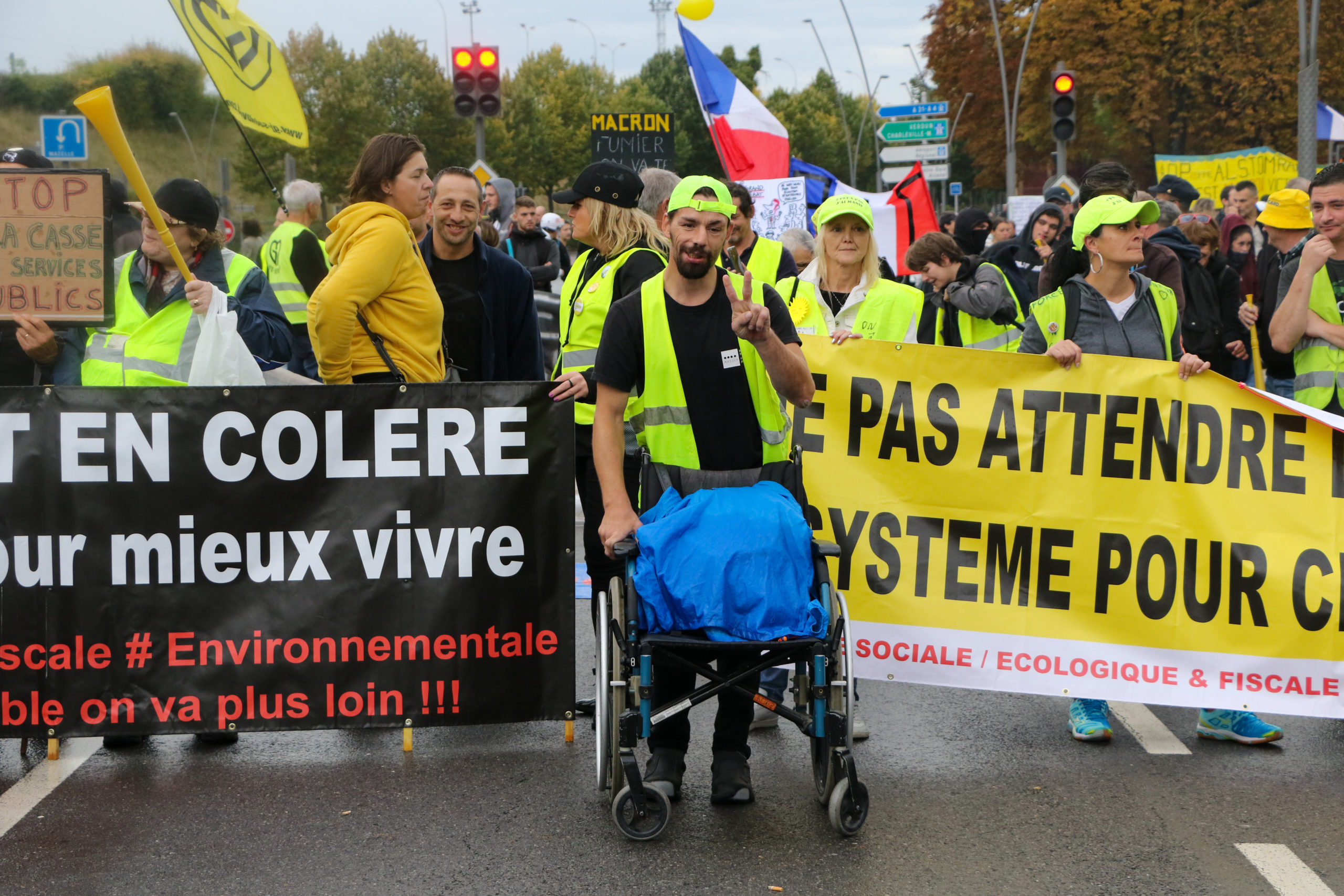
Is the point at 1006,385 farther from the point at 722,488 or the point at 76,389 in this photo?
the point at 76,389

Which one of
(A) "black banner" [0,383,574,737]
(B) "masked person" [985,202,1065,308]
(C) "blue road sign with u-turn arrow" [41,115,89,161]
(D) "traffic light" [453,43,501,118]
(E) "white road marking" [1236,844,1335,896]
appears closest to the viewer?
(E) "white road marking" [1236,844,1335,896]

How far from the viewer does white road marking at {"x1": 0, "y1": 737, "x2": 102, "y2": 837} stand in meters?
4.36

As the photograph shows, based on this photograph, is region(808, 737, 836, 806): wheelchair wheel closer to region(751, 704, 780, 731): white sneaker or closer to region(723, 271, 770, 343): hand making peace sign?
region(751, 704, 780, 731): white sneaker

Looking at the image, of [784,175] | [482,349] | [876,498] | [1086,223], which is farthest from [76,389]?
[784,175]

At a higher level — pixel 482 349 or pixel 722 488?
pixel 482 349

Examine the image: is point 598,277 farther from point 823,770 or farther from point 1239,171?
point 1239,171

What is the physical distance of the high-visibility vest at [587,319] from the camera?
521 cm

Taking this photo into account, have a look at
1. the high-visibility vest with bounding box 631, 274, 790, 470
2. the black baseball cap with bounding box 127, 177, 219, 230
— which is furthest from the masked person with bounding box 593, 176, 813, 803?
the black baseball cap with bounding box 127, 177, 219, 230

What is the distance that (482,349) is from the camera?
5758 millimetres

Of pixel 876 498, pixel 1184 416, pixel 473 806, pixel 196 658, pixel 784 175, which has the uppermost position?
pixel 784 175

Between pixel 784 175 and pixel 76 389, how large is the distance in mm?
11070

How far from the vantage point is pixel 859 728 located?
208 inches

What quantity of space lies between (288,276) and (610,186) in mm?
4568

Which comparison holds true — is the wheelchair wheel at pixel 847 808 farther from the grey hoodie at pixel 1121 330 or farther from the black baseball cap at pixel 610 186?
the black baseball cap at pixel 610 186
